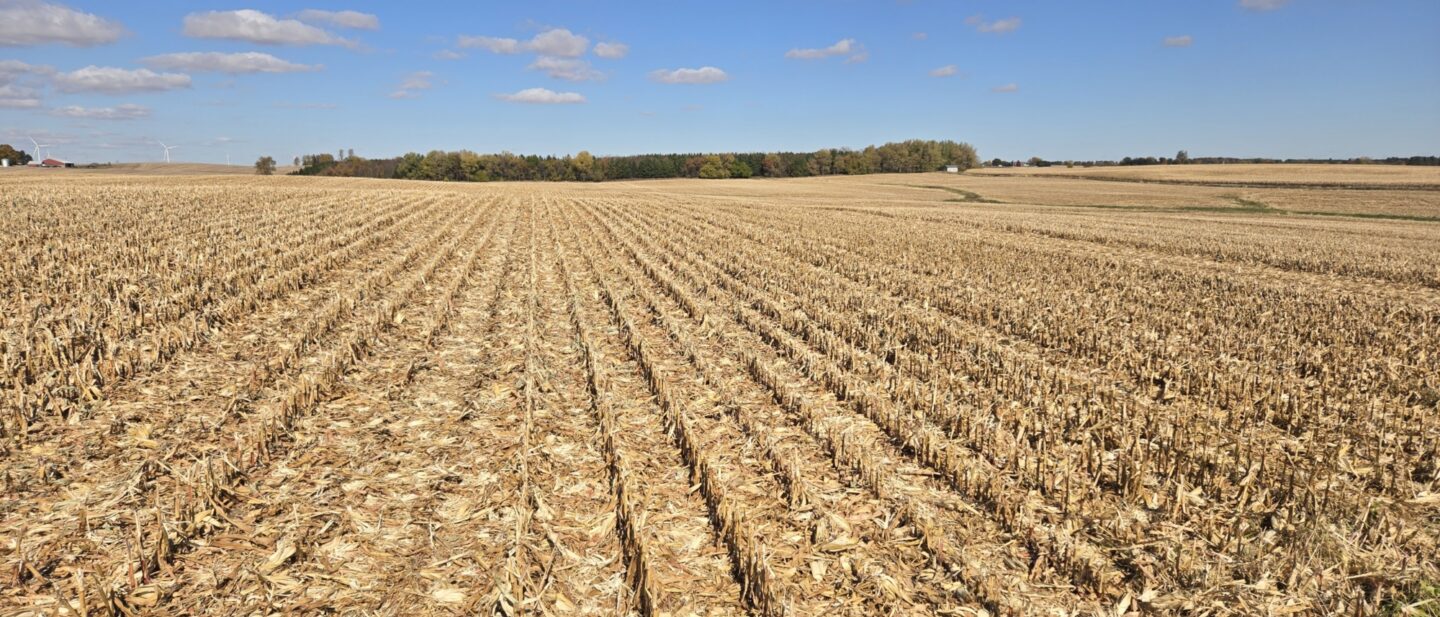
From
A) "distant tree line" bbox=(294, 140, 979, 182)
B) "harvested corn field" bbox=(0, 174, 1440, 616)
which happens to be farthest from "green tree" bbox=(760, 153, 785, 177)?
"harvested corn field" bbox=(0, 174, 1440, 616)

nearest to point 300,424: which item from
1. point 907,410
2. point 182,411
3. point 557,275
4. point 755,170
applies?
point 182,411

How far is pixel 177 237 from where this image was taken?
19.2 meters

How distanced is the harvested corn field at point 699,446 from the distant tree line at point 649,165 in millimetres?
122491

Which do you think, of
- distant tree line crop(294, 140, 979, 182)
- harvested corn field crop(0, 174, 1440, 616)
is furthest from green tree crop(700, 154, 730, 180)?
harvested corn field crop(0, 174, 1440, 616)

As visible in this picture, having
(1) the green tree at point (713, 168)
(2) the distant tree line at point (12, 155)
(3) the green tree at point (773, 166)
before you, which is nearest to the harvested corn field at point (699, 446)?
(1) the green tree at point (713, 168)

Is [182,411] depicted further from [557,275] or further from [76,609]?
[557,275]

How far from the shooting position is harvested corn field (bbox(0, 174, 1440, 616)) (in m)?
4.65

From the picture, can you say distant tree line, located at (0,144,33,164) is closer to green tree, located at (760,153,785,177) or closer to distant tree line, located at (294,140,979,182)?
distant tree line, located at (294,140,979,182)

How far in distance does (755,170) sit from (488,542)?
451 feet

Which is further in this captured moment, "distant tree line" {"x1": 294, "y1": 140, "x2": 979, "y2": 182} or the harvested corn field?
"distant tree line" {"x1": 294, "y1": 140, "x2": 979, "y2": 182}

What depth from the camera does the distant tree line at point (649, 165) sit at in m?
134

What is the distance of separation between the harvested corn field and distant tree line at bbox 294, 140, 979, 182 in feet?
402

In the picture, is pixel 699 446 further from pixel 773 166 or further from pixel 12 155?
pixel 12 155

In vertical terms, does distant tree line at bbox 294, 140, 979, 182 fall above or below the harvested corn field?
above
